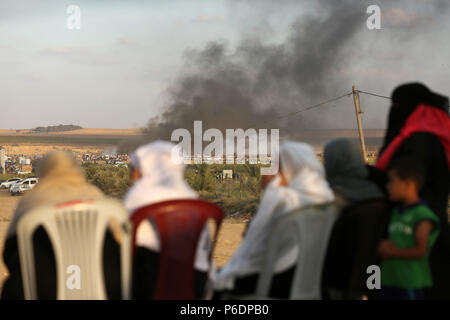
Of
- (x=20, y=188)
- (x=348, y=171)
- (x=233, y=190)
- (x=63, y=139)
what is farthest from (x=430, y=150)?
(x=63, y=139)

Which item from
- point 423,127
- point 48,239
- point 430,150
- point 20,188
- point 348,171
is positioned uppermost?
point 423,127

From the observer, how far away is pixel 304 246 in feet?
10.3

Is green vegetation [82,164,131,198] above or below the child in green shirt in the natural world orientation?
below

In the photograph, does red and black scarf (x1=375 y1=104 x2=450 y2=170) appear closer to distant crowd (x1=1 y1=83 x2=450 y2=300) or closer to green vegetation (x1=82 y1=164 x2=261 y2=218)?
distant crowd (x1=1 y1=83 x2=450 y2=300)

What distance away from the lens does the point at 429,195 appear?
12.0 ft

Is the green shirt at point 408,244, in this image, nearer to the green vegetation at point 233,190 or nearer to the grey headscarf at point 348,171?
the grey headscarf at point 348,171

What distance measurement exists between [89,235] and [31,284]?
1.29 ft

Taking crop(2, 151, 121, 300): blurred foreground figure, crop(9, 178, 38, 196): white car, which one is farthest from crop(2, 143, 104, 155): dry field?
crop(2, 151, 121, 300): blurred foreground figure

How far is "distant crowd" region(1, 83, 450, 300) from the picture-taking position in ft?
9.82

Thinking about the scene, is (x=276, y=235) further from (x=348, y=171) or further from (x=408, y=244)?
(x=408, y=244)

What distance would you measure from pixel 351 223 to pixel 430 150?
78 cm

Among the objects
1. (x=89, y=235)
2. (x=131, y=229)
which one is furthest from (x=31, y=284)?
(x=131, y=229)

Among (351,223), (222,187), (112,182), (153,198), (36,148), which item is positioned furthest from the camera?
(36,148)
